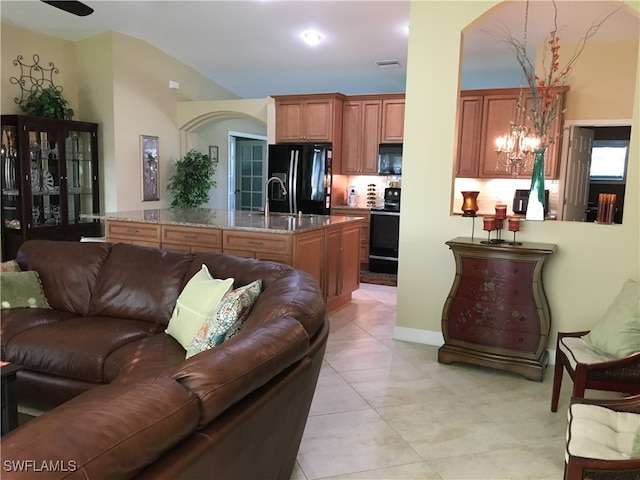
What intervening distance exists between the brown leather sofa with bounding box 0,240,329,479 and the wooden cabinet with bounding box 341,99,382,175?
4.27m

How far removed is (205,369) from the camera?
130cm

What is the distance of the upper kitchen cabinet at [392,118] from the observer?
6648 mm

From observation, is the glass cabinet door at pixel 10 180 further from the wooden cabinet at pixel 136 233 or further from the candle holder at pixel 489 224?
the candle holder at pixel 489 224

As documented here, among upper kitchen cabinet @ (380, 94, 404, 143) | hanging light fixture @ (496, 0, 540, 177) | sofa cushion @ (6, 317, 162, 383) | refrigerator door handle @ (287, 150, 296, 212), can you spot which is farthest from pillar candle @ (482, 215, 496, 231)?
refrigerator door handle @ (287, 150, 296, 212)

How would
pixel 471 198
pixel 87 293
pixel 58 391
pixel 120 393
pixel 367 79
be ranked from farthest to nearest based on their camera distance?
pixel 367 79, pixel 471 198, pixel 87 293, pixel 58 391, pixel 120 393

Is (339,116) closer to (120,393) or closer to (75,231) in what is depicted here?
(75,231)

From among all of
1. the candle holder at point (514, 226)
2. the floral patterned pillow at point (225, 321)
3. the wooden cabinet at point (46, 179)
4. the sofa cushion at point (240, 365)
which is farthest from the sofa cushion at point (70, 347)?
the wooden cabinet at point (46, 179)

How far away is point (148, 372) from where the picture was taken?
2246mm

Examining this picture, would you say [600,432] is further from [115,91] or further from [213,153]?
[213,153]

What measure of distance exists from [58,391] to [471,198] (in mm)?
3003

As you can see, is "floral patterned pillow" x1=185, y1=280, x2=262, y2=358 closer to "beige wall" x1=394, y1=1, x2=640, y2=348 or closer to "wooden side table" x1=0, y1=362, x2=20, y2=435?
"wooden side table" x1=0, y1=362, x2=20, y2=435

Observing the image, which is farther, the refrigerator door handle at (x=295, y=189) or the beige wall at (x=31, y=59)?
the refrigerator door handle at (x=295, y=189)

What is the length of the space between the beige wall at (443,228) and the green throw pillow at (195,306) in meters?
1.91

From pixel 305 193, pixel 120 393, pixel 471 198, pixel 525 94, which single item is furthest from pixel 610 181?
pixel 120 393
